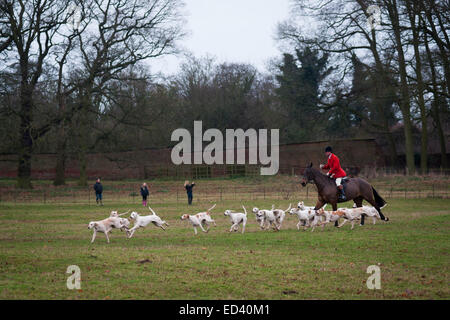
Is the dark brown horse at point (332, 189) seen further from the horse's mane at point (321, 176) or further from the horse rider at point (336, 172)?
the horse rider at point (336, 172)

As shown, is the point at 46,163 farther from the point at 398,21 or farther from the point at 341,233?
the point at 341,233

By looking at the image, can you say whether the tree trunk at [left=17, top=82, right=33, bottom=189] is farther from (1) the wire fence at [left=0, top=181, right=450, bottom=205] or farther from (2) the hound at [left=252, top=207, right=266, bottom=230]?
(2) the hound at [left=252, top=207, right=266, bottom=230]

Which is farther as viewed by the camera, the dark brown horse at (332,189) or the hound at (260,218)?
the dark brown horse at (332,189)

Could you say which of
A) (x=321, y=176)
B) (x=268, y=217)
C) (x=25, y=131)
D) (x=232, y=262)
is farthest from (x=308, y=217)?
(x=25, y=131)

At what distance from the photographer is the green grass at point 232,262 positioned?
8.98m

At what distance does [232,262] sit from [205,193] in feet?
93.3

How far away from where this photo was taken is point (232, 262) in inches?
452

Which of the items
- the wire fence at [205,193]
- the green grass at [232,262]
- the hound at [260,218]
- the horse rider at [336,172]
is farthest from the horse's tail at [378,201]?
the wire fence at [205,193]

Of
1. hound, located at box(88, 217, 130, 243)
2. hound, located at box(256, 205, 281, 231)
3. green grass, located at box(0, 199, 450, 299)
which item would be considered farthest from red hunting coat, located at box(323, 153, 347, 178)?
hound, located at box(88, 217, 130, 243)

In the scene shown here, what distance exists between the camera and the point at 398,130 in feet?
182

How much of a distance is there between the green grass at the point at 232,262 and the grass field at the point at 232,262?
2cm

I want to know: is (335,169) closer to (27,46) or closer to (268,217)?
(268,217)

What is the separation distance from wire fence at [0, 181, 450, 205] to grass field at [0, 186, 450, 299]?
15.5 metres

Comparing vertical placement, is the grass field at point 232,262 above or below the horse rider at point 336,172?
below
